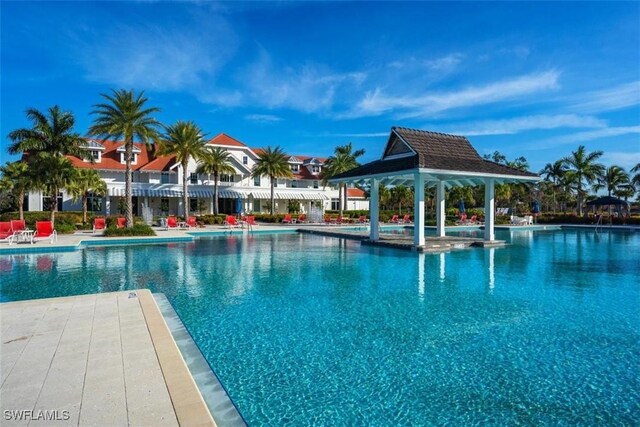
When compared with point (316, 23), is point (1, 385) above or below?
below

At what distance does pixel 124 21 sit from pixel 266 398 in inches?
810

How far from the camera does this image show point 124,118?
1125 inches

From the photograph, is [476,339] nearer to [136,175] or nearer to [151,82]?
[151,82]

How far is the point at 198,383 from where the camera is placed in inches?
214

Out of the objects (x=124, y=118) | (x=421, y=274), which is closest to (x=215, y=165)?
(x=124, y=118)

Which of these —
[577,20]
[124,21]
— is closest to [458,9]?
[577,20]

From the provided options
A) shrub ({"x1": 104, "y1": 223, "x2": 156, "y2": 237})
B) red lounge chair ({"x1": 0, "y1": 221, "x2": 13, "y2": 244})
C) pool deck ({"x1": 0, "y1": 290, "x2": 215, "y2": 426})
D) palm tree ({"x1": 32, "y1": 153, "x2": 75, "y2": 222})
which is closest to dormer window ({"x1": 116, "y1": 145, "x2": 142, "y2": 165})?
palm tree ({"x1": 32, "y1": 153, "x2": 75, "y2": 222})

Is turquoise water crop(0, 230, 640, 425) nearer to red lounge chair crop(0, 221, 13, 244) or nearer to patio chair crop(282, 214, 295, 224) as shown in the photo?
red lounge chair crop(0, 221, 13, 244)

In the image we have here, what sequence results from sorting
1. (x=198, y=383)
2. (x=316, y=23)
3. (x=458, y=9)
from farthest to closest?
(x=316, y=23)
(x=458, y=9)
(x=198, y=383)

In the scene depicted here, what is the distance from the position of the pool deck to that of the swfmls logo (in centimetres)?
1

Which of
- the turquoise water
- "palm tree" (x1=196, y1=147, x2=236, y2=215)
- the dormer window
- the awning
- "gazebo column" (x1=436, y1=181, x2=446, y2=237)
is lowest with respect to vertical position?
the turquoise water

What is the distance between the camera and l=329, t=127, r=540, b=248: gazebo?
20.8m

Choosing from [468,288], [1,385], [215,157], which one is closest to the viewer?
[1,385]

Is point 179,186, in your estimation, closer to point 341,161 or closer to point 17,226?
point 341,161
